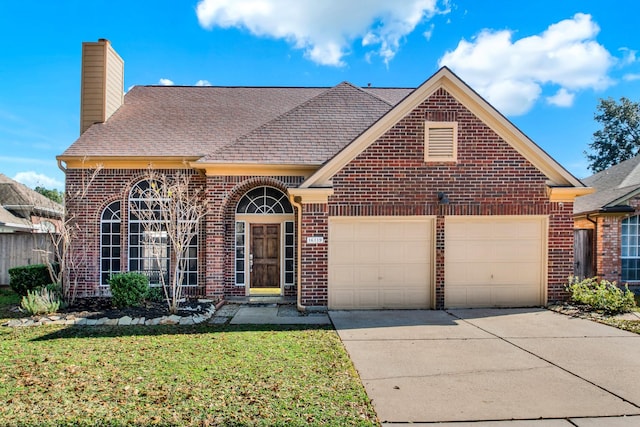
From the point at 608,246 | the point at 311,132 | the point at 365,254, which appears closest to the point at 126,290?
the point at 365,254

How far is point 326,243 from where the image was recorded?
10188 millimetres

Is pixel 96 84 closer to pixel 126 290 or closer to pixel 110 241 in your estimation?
pixel 110 241

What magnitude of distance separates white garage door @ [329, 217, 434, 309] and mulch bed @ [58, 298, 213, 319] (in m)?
3.23

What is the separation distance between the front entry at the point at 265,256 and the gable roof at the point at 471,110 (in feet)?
8.18

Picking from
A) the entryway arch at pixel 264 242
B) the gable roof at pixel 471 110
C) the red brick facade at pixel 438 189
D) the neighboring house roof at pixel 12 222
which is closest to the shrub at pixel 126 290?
the entryway arch at pixel 264 242

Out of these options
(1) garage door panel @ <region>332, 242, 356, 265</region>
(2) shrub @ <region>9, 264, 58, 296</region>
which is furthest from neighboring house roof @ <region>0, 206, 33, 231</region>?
(1) garage door panel @ <region>332, 242, 356, 265</region>

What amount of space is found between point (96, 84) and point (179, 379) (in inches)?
441

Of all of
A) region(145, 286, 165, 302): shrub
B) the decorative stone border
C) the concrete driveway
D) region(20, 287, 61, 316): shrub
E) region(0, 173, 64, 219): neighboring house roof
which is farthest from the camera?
region(0, 173, 64, 219): neighboring house roof

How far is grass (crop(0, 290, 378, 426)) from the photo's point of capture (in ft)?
14.6

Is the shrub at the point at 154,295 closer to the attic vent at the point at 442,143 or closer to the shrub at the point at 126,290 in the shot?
the shrub at the point at 126,290

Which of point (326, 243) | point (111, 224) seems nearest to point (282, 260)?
point (326, 243)

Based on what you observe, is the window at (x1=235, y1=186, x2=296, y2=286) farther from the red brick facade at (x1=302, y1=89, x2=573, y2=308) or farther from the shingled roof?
the red brick facade at (x1=302, y1=89, x2=573, y2=308)

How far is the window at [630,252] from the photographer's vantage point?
13719 millimetres

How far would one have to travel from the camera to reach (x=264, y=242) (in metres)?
12.0
